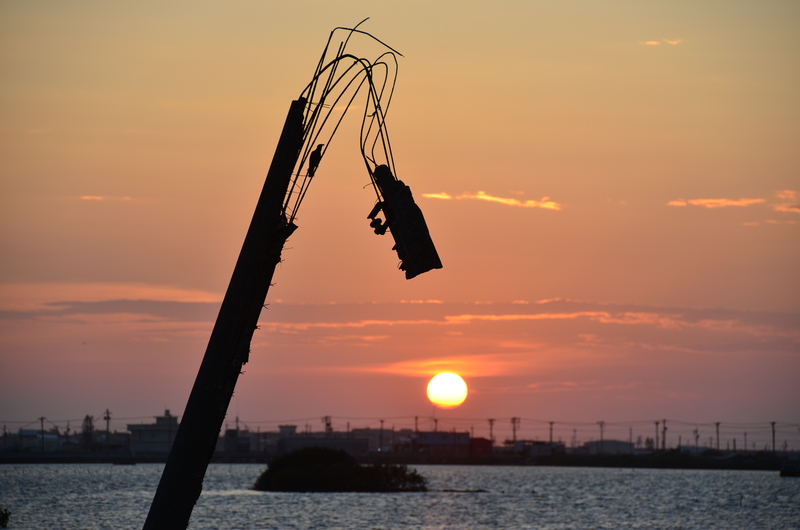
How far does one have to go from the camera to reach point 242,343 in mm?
13023

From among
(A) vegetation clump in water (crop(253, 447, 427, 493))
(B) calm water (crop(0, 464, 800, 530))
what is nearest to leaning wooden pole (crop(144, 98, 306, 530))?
(B) calm water (crop(0, 464, 800, 530))

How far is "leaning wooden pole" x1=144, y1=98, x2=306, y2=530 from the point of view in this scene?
1283cm

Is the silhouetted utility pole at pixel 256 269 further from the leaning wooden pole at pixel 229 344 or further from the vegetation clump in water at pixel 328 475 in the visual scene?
the vegetation clump in water at pixel 328 475

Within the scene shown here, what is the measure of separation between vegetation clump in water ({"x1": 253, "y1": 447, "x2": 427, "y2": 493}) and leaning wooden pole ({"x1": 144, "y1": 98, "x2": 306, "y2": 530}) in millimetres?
133546

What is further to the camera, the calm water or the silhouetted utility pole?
the calm water

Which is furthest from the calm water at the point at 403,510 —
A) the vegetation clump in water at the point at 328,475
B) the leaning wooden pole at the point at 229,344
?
the leaning wooden pole at the point at 229,344

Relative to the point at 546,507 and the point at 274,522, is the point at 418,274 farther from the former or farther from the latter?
the point at 546,507

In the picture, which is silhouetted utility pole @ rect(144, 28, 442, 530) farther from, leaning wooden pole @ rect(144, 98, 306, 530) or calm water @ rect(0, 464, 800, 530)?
calm water @ rect(0, 464, 800, 530)

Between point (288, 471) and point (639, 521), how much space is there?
60.8 m

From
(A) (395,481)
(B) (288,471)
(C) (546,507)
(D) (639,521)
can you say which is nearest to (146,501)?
(B) (288,471)

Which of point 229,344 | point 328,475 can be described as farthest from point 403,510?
point 229,344

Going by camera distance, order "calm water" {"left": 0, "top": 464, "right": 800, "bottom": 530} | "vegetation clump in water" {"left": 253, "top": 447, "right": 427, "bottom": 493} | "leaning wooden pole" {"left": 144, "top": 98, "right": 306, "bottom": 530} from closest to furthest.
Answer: "leaning wooden pole" {"left": 144, "top": 98, "right": 306, "bottom": 530}
"calm water" {"left": 0, "top": 464, "right": 800, "bottom": 530}
"vegetation clump in water" {"left": 253, "top": 447, "right": 427, "bottom": 493}

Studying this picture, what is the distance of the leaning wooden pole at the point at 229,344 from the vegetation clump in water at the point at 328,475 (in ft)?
438

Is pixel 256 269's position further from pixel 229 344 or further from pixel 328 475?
pixel 328 475
